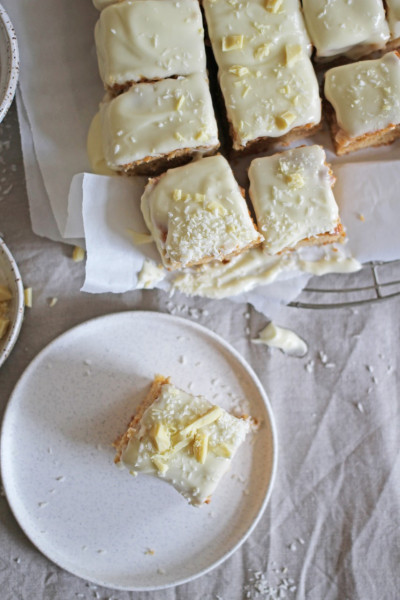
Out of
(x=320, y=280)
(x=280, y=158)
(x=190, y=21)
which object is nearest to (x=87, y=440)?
(x=320, y=280)

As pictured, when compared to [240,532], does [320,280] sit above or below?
above

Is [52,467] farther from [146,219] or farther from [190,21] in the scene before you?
[190,21]

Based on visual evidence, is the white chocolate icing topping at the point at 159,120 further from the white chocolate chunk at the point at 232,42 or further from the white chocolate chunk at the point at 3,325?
the white chocolate chunk at the point at 3,325

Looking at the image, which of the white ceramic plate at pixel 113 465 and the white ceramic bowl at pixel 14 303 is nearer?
the white ceramic bowl at pixel 14 303

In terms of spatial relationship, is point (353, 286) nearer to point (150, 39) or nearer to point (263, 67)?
point (263, 67)

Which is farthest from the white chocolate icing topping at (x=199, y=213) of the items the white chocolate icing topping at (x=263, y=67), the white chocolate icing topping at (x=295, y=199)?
the white chocolate icing topping at (x=263, y=67)

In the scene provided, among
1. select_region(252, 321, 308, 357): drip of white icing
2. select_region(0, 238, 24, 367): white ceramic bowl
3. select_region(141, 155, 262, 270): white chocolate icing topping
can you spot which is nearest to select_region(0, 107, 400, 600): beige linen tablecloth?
select_region(252, 321, 308, 357): drip of white icing
